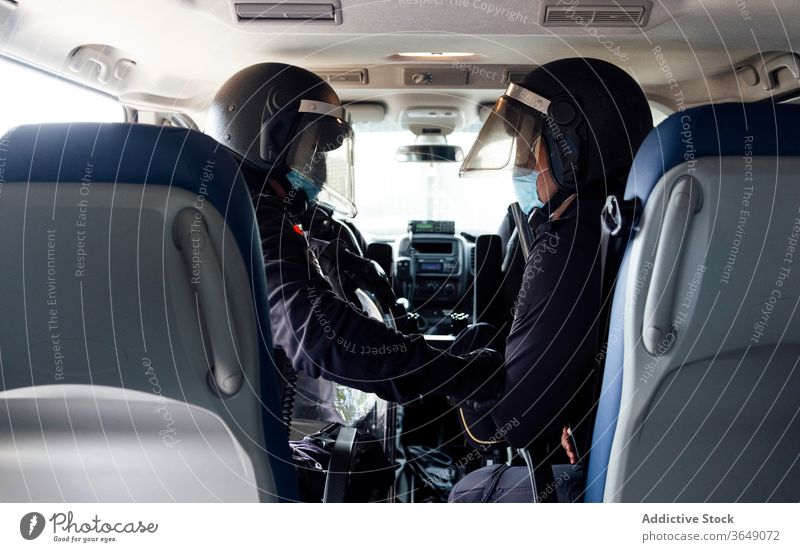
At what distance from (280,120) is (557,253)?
78 cm

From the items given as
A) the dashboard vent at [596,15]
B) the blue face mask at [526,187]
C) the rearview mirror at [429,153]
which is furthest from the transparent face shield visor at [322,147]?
the rearview mirror at [429,153]

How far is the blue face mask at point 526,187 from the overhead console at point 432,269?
79.2 inches

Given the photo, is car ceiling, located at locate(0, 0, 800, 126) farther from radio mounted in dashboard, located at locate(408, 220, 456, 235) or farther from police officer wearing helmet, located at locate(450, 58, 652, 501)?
radio mounted in dashboard, located at locate(408, 220, 456, 235)

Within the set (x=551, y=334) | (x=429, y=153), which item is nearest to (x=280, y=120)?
(x=551, y=334)

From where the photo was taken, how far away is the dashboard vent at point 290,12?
1728mm

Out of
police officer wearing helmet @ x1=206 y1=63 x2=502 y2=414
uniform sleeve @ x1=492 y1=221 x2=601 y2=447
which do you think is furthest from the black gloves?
uniform sleeve @ x1=492 y1=221 x2=601 y2=447

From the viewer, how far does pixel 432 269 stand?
12.5ft

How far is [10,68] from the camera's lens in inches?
67.1

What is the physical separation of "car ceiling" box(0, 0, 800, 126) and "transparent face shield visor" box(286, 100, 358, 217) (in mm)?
271

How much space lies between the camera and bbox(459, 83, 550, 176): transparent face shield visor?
1579mm

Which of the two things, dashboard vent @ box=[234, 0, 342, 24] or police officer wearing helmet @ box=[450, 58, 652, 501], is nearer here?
police officer wearing helmet @ box=[450, 58, 652, 501]

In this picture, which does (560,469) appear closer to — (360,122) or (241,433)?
(241,433)

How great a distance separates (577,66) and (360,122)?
55.7 inches
